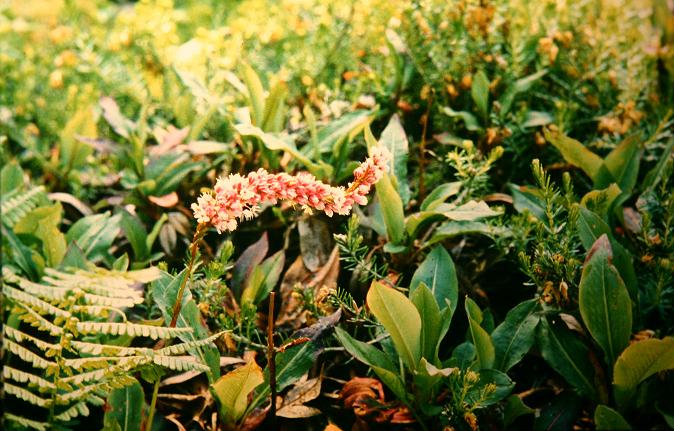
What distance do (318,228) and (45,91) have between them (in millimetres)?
2050

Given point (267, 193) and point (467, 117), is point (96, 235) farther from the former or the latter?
point (467, 117)

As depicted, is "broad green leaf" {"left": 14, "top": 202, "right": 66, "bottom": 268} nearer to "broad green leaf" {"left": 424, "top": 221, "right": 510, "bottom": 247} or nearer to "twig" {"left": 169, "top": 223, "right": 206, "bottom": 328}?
"twig" {"left": 169, "top": 223, "right": 206, "bottom": 328}

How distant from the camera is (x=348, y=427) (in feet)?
5.94

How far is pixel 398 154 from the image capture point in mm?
2186

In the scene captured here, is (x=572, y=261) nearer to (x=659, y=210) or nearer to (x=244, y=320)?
(x=659, y=210)

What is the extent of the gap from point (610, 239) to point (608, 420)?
23.4 inches

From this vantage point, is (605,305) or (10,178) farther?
(10,178)

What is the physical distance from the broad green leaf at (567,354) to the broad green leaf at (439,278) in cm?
27

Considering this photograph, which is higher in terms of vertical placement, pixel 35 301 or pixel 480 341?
pixel 35 301

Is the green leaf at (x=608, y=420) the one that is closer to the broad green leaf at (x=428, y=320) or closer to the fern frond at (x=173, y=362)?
the broad green leaf at (x=428, y=320)

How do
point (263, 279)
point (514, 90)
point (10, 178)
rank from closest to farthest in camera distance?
point (263, 279) < point (10, 178) < point (514, 90)

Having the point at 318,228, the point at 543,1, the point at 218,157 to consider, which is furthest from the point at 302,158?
the point at 543,1

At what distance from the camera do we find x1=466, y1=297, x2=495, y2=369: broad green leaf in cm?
163

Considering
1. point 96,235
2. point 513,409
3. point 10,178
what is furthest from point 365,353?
point 10,178
